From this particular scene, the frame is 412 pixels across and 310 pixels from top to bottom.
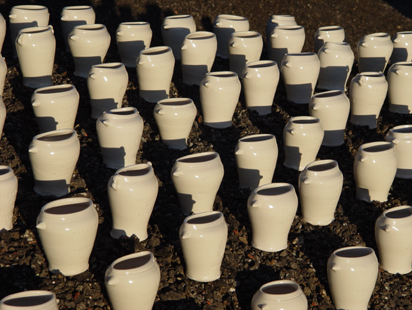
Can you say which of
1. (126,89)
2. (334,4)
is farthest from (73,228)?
(334,4)

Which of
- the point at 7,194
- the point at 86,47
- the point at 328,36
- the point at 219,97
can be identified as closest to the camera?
the point at 7,194

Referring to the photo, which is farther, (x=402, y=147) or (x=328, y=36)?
(x=328, y=36)

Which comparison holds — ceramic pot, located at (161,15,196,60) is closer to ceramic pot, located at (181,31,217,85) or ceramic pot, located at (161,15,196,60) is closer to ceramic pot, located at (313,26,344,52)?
ceramic pot, located at (181,31,217,85)

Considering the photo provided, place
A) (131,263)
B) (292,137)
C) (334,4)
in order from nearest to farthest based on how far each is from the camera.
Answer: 1. (131,263)
2. (292,137)
3. (334,4)

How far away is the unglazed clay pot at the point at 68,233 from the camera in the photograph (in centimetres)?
318

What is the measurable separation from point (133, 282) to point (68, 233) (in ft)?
1.70

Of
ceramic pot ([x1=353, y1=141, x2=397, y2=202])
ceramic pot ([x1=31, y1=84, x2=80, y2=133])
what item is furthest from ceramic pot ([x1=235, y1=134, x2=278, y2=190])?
ceramic pot ([x1=31, y1=84, x2=80, y2=133])

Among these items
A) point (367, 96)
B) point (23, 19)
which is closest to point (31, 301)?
point (367, 96)

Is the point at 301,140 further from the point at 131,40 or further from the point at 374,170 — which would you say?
the point at 131,40

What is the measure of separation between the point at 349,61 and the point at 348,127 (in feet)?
2.62

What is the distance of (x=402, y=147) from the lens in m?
4.59

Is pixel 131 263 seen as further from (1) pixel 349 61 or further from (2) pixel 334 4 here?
(2) pixel 334 4

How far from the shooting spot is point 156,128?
192 inches

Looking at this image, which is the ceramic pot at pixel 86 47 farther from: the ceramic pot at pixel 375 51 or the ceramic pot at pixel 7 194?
the ceramic pot at pixel 375 51
